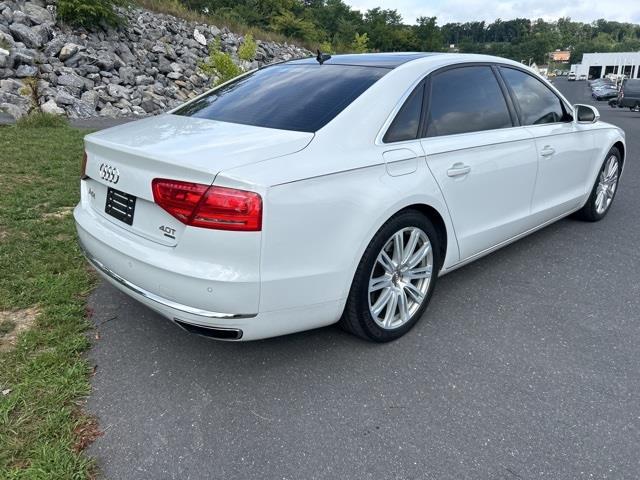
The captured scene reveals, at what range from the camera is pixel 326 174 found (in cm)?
237

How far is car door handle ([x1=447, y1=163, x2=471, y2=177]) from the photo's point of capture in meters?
3.01

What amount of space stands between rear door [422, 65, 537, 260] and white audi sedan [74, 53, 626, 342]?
1 cm

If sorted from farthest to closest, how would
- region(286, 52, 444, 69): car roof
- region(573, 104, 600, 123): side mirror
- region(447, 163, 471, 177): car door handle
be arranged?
1. region(573, 104, 600, 123): side mirror
2. region(286, 52, 444, 69): car roof
3. region(447, 163, 471, 177): car door handle

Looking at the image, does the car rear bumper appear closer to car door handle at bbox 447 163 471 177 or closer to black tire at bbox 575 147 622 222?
car door handle at bbox 447 163 471 177

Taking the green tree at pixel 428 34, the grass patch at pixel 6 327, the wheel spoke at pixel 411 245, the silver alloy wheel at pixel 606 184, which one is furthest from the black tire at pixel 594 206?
the green tree at pixel 428 34

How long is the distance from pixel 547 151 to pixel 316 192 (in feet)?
7.86

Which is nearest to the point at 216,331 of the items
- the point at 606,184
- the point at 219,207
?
the point at 219,207

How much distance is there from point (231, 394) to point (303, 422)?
41 centimetres

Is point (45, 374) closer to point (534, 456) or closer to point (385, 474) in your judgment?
point (385, 474)

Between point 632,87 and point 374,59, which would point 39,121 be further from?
point 632,87

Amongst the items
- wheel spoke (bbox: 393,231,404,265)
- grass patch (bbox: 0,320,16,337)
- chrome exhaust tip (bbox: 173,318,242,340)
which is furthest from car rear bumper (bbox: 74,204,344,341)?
grass patch (bbox: 0,320,16,337)

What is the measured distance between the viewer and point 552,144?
12.9 ft

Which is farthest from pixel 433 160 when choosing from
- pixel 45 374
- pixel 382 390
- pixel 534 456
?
pixel 45 374

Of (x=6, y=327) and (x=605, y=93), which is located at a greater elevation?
(x=605, y=93)
